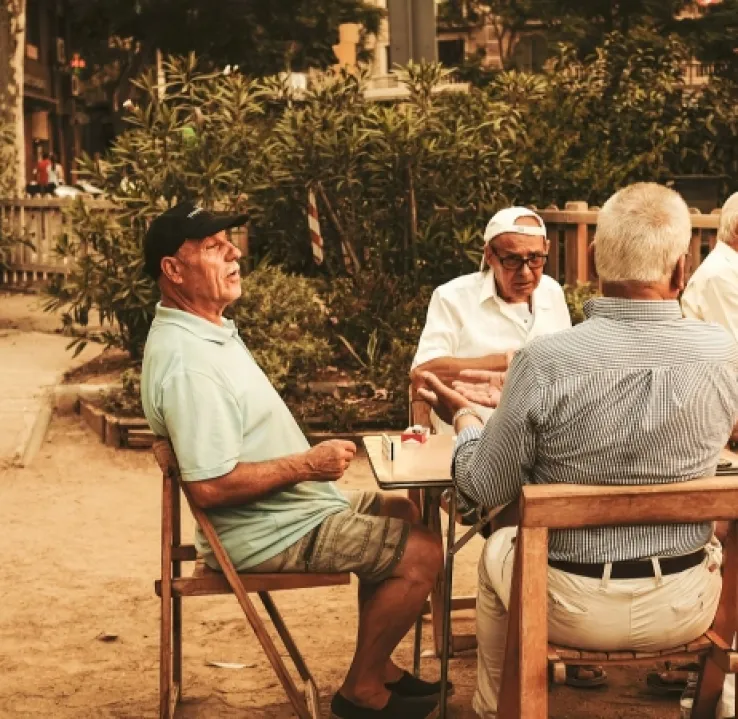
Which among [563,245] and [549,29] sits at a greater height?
[549,29]

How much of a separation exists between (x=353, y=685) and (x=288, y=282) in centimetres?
565

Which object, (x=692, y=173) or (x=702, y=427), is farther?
(x=692, y=173)

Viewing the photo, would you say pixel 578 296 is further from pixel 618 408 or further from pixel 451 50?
pixel 451 50

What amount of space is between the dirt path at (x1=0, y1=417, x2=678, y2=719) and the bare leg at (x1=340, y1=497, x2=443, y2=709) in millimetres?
408

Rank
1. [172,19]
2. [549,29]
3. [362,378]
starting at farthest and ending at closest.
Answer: [549,29], [172,19], [362,378]

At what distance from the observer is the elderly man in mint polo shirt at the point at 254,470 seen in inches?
165

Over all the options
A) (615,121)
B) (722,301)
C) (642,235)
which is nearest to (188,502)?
(642,235)

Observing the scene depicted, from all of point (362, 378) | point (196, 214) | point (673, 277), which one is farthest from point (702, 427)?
point (362, 378)

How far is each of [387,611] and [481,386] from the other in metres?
1.18

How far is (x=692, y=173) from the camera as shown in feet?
45.3

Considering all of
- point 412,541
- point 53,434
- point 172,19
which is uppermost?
point 172,19

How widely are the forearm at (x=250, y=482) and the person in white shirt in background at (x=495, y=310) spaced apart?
Result: 4.79 feet

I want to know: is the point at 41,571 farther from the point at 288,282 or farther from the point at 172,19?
the point at 172,19

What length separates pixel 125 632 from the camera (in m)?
5.76
